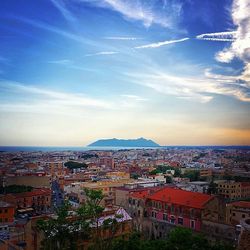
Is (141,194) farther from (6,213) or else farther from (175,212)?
(6,213)

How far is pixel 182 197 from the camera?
1277 cm

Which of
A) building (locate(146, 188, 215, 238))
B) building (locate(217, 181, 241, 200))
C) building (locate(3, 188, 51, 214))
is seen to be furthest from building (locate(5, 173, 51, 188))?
building (locate(217, 181, 241, 200))

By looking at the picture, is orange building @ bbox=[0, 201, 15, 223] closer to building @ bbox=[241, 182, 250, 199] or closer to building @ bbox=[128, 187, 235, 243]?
building @ bbox=[128, 187, 235, 243]

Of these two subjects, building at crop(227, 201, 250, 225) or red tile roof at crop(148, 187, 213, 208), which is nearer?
red tile roof at crop(148, 187, 213, 208)

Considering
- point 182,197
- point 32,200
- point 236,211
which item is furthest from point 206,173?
point 182,197

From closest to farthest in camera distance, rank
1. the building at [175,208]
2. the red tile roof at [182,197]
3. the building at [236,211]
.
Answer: the building at [175,208] < the red tile roof at [182,197] < the building at [236,211]

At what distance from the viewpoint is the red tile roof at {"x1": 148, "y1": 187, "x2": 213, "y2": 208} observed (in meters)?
12.0

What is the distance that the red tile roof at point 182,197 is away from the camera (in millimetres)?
11956

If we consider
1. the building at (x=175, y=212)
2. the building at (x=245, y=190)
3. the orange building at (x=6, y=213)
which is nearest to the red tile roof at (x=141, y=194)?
the building at (x=175, y=212)

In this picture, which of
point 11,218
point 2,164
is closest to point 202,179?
point 2,164

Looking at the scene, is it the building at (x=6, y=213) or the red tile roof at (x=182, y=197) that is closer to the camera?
the red tile roof at (x=182, y=197)

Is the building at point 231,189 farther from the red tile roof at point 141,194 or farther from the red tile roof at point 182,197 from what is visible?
the red tile roof at point 182,197

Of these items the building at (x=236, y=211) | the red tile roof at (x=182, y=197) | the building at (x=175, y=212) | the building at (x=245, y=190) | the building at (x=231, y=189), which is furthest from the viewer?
the building at (x=245, y=190)

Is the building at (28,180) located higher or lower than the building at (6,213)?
higher
